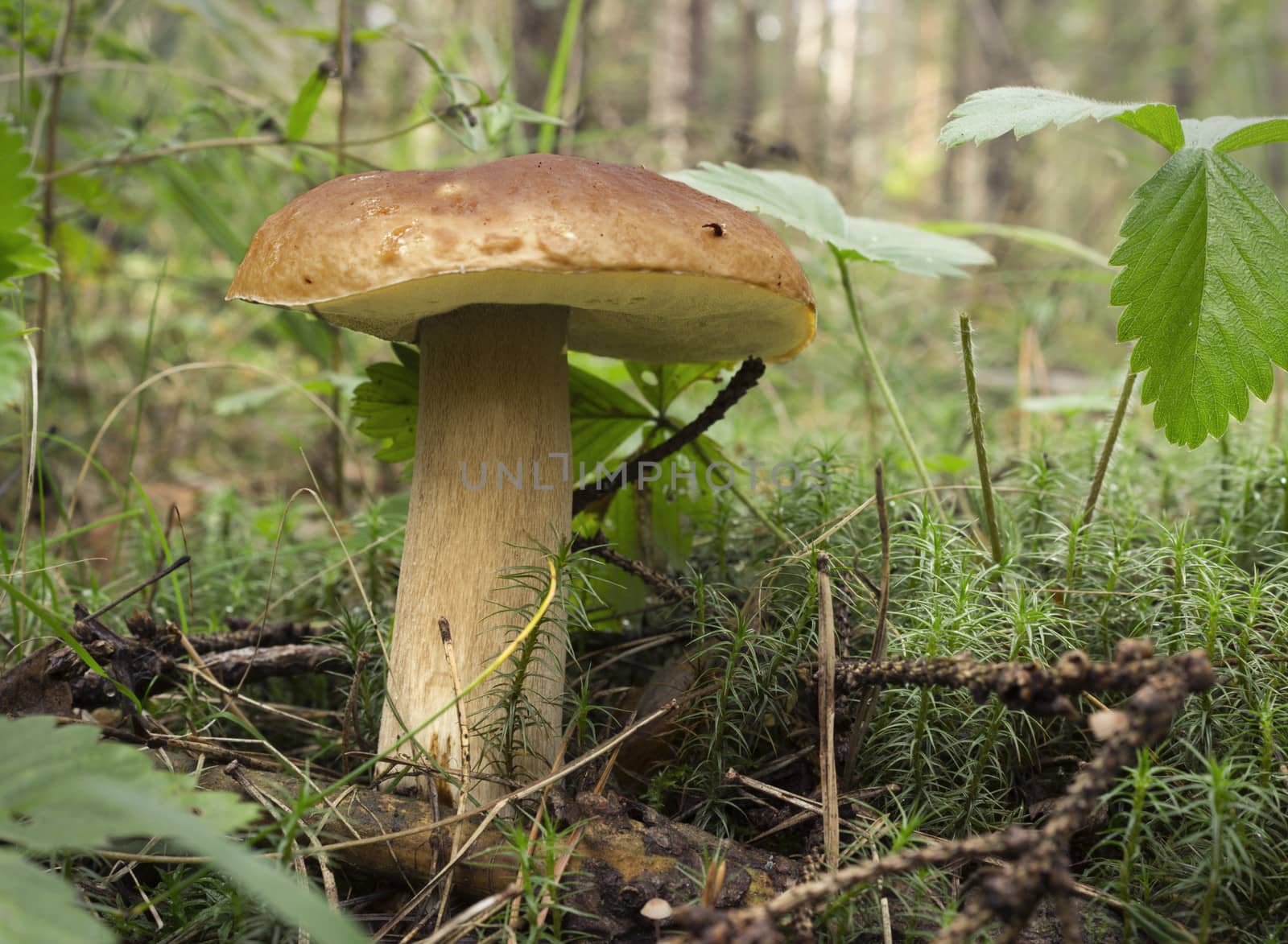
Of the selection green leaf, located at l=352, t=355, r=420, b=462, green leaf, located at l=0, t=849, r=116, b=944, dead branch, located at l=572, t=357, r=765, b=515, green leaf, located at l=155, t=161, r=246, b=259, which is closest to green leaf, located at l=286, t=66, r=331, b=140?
green leaf, located at l=155, t=161, r=246, b=259

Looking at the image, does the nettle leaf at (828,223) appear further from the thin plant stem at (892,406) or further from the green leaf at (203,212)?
the green leaf at (203,212)

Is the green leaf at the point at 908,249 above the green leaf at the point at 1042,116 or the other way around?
the other way around

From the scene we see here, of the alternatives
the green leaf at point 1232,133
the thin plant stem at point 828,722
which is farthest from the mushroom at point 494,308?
the green leaf at point 1232,133

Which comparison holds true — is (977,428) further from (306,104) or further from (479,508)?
(306,104)

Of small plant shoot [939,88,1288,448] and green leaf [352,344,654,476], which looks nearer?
small plant shoot [939,88,1288,448]

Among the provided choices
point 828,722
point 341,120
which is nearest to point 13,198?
point 828,722

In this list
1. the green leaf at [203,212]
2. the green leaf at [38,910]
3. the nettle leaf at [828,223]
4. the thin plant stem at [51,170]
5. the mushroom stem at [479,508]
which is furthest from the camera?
the green leaf at [203,212]

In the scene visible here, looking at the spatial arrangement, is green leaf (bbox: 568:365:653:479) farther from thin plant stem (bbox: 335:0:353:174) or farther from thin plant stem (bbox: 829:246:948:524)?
thin plant stem (bbox: 335:0:353:174)
